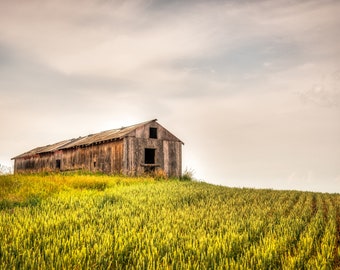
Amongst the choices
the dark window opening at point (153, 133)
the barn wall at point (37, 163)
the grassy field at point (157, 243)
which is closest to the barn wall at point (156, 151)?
the dark window opening at point (153, 133)

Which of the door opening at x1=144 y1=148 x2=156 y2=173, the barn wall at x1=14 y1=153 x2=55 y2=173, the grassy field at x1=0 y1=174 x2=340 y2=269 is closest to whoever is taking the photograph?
the grassy field at x1=0 y1=174 x2=340 y2=269

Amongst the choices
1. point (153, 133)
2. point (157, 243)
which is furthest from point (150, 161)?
point (157, 243)

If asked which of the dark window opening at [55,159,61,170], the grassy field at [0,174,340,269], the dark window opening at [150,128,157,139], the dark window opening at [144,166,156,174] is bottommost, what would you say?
the grassy field at [0,174,340,269]

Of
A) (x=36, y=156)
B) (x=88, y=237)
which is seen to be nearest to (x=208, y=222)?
(x=88, y=237)

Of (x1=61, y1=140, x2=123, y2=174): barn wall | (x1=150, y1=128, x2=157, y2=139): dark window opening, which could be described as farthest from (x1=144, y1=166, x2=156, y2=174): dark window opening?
(x1=150, y1=128, x2=157, y2=139): dark window opening

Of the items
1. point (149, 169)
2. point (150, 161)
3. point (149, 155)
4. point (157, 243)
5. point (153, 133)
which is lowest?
point (157, 243)

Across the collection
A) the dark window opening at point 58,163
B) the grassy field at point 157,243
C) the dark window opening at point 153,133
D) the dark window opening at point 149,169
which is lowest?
the grassy field at point 157,243

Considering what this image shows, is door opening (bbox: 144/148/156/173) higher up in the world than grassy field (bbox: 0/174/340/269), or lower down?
higher up

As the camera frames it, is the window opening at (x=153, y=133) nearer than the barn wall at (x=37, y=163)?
Yes

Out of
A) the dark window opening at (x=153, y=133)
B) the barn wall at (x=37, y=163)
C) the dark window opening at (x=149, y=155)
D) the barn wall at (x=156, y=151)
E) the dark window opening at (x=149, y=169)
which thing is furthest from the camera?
the barn wall at (x=37, y=163)

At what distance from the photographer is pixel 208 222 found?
914 centimetres

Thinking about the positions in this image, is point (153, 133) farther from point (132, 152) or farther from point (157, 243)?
point (157, 243)

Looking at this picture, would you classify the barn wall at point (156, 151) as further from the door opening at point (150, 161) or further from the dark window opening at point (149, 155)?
the dark window opening at point (149, 155)

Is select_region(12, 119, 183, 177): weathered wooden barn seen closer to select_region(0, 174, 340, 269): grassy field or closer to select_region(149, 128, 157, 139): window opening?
select_region(149, 128, 157, 139): window opening
